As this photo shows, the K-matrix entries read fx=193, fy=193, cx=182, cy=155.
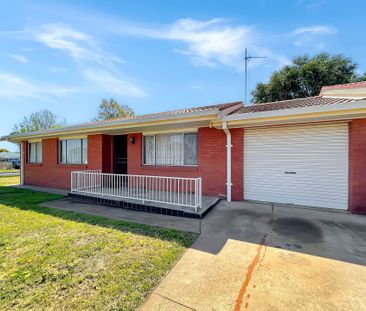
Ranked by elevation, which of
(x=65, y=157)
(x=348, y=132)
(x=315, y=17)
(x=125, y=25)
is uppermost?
(x=315, y=17)

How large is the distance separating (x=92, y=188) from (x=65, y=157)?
12.0 feet

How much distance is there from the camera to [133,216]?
5.41 meters

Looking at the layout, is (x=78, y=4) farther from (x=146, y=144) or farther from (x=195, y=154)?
(x=195, y=154)

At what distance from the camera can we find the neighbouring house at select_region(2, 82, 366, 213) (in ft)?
17.4

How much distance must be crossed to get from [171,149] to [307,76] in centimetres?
1791

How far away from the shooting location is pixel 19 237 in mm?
4039

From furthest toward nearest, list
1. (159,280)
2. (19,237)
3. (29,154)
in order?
1. (29,154)
2. (19,237)
3. (159,280)

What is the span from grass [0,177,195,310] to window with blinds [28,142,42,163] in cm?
756

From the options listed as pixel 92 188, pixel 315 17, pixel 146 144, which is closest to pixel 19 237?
pixel 92 188

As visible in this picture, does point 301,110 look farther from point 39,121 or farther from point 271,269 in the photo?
point 39,121

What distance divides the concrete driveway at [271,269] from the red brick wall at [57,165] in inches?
253

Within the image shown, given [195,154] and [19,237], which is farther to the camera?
[195,154]

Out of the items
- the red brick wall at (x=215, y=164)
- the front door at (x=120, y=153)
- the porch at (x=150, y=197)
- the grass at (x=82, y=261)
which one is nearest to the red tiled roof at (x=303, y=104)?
the red brick wall at (x=215, y=164)

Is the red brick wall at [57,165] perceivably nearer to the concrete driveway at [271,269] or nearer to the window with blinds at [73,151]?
the window with blinds at [73,151]
